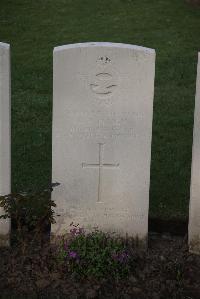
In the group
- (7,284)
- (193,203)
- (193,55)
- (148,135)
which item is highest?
(193,55)

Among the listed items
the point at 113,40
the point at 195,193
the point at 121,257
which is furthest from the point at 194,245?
the point at 113,40

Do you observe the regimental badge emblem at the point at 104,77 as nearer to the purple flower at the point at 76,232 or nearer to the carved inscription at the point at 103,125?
the carved inscription at the point at 103,125

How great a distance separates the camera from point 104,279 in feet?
17.0

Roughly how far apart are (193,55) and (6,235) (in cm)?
750

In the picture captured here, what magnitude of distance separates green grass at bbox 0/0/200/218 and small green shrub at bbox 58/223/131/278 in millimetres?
1091

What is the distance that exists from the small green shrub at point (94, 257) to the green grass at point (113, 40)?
109cm

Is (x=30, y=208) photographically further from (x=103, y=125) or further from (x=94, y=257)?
(x=103, y=125)

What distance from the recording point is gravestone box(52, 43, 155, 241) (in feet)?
17.1

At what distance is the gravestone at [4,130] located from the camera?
5219mm

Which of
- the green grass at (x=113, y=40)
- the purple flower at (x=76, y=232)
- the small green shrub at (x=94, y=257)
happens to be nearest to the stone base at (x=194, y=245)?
the small green shrub at (x=94, y=257)

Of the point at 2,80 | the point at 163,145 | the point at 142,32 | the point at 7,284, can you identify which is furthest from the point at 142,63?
the point at 142,32

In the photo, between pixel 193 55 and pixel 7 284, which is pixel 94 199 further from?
pixel 193 55

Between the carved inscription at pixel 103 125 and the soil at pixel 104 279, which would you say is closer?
the soil at pixel 104 279

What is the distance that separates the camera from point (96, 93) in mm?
5285
